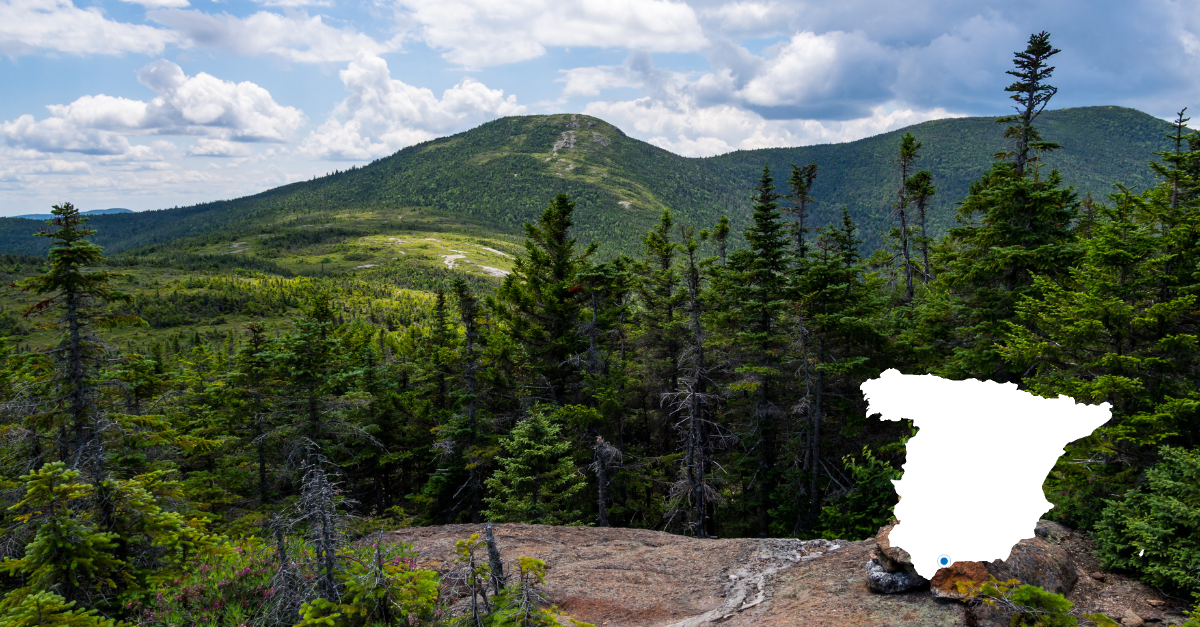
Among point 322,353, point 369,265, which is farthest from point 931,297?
point 369,265

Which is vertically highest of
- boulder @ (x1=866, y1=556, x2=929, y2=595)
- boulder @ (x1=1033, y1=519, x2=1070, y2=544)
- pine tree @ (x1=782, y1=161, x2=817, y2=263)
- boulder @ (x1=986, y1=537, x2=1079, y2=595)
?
pine tree @ (x1=782, y1=161, x2=817, y2=263)

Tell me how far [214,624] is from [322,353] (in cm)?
994

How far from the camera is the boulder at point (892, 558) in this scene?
8383 mm

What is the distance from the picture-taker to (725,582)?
1188 cm

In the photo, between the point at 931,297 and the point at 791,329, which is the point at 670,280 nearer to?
the point at 791,329

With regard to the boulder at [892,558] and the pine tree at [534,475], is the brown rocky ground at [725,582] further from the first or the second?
the pine tree at [534,475]

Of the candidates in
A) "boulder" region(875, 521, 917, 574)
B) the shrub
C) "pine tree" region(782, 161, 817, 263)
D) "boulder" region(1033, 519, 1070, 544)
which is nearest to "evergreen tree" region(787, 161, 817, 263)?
"pine tree" region(782, 161, 817, 263)

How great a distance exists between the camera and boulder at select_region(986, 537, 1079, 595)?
26.4ft

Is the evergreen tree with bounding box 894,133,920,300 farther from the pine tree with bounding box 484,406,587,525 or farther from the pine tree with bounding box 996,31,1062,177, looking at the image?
the pine tree with bounding box 484,406,587,525

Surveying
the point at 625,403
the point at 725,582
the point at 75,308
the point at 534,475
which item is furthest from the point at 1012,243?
the point at 75,308

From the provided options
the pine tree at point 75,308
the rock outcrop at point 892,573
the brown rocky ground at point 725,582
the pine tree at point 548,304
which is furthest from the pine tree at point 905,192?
the pine tree at point 75,308

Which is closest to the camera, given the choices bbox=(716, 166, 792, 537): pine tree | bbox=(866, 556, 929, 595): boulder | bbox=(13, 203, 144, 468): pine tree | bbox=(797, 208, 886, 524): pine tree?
bbox=(866, 556, 929, 595): boulder

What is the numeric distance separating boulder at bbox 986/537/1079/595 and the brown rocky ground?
36 cm

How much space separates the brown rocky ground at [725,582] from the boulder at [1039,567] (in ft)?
1.19
